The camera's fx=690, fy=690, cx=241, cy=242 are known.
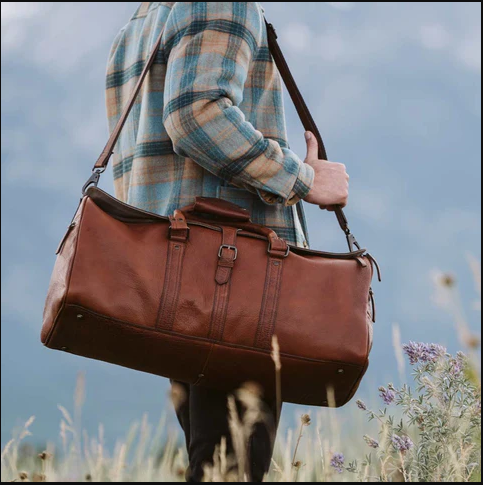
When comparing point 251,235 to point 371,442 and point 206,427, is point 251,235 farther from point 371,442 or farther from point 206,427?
point 371,442

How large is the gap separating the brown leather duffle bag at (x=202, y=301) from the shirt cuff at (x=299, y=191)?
145 mm

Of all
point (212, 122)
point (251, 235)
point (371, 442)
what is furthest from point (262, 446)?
point (212, 122)

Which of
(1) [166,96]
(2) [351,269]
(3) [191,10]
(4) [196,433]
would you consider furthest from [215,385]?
(3) [191,10]

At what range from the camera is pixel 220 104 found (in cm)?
225

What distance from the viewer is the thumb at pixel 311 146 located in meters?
2.59

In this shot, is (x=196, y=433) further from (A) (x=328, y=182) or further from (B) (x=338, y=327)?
(A) (x=328, y=182)

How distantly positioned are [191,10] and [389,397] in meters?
1.53

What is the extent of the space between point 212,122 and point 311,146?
1.73 feet

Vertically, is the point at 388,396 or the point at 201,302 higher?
the point at 201,302

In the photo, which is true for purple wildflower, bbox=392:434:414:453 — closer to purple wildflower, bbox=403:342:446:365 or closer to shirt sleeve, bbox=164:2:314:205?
purple wildflower, bbox=403:342:446:365

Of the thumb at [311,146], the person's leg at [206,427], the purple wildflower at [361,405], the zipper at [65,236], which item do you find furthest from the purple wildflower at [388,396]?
the zipper at [65,236]

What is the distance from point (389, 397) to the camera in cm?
249

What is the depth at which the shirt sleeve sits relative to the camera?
224 cm

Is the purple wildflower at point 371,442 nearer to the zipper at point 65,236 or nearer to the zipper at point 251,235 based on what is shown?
the zipper at point 251,235
